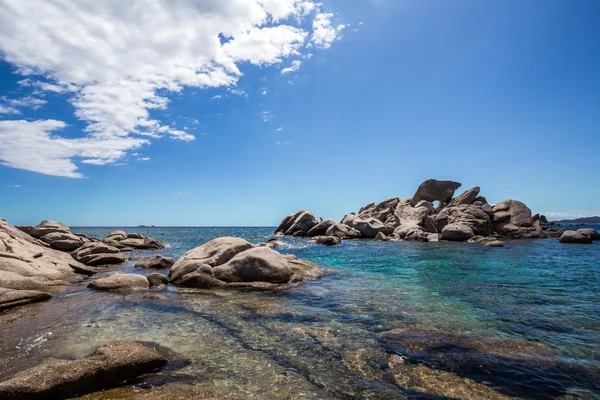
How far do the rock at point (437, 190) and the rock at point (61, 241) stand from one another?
57.8 meters

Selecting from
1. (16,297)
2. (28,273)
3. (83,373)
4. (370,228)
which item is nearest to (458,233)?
(370,228)

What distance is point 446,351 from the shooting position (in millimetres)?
6902

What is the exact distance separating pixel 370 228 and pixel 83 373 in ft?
170

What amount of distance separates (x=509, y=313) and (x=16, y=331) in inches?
555

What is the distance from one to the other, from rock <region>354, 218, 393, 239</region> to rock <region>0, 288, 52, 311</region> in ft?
158

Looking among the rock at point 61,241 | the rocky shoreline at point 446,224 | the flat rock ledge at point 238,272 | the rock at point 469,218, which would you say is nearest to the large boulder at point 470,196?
the rocky shoreline at point 446,224

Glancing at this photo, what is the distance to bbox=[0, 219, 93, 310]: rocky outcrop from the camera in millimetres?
10758

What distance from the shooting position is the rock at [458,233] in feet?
141

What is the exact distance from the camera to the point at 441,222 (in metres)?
51.4

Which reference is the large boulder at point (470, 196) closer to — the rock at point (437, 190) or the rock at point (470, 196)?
the rock at point (470, 196)

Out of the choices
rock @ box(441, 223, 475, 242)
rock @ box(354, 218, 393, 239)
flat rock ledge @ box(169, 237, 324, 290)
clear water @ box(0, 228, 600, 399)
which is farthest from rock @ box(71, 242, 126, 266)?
rock @ box(441, 223, 475, 242)

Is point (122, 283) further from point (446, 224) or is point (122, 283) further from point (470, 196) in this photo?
point (470, 196)

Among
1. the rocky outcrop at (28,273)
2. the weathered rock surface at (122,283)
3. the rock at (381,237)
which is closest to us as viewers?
the rocky outcrop at (28,273)

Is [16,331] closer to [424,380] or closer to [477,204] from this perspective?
[424,380]
